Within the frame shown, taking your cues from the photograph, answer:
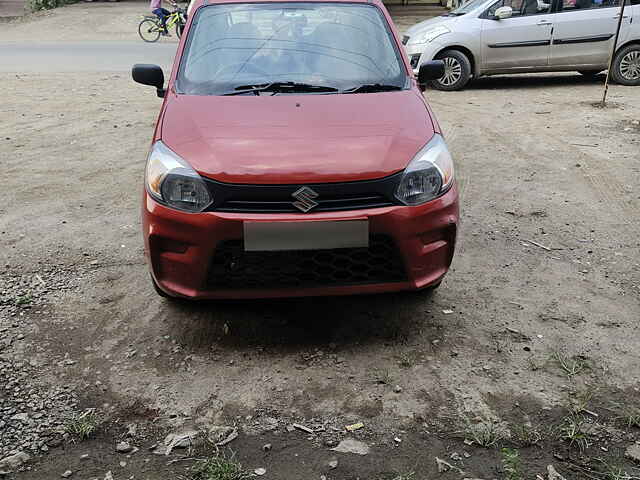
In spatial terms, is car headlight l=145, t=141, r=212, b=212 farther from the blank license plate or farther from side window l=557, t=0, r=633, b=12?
side window l=557, t=0, r=633, b=12

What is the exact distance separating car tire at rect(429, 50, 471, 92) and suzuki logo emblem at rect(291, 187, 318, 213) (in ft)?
27.9

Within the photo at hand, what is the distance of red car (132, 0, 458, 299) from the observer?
10.9ft

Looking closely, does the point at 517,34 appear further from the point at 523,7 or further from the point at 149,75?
the point at 149,75

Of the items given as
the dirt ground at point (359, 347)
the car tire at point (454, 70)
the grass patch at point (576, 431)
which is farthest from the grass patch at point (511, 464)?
the car tire at point (454, 70)

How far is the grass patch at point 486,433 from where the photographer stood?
289cm

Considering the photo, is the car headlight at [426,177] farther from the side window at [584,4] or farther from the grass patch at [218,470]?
the side window at [584,4]

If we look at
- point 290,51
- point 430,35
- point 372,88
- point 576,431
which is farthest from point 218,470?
point 430,35

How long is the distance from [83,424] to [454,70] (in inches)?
382

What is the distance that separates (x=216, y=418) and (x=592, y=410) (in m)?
1.66

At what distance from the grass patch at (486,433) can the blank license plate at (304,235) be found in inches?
37.8

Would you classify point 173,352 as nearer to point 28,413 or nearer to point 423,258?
point 28,413

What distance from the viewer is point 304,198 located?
131 inches

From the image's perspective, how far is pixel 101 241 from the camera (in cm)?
515

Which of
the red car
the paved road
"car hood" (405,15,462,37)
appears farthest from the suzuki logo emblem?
the paved road
